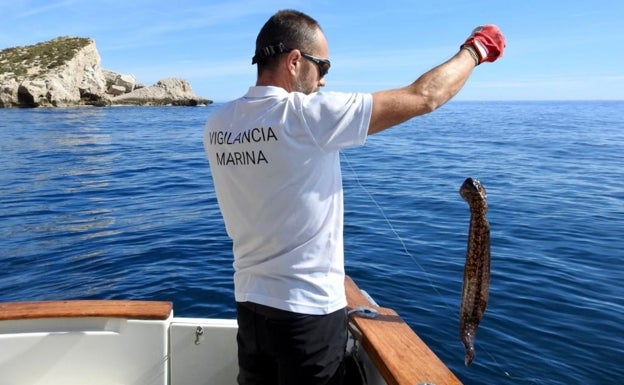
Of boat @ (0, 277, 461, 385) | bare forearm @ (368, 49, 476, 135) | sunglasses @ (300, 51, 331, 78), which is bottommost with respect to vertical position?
boat @ (0, 277, 461, 385)

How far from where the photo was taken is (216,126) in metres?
2.38

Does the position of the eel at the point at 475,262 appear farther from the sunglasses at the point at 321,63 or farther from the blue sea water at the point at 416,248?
the blue sea water at the point at 416,248

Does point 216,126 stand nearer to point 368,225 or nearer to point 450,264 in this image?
point 450,264

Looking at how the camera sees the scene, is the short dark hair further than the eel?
No

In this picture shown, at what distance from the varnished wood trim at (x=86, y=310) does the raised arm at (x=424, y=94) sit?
2035mm

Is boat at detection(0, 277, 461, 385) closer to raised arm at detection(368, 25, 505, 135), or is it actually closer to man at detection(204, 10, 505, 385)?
man at detection(204, 10, 505, 385)

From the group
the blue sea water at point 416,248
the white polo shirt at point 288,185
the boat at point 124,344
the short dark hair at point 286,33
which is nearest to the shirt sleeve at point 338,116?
the white polo shirt at point 288,185

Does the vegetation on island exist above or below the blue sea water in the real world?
above

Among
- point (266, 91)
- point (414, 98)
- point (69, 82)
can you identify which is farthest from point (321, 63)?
point (69, 82)

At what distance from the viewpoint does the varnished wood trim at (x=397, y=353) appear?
8.55 ft

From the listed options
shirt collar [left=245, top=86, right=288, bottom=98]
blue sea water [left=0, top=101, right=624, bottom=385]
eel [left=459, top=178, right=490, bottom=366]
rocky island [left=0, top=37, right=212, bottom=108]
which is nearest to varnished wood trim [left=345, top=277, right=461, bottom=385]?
eel [left=459, top=178, right=490, bottom=366]

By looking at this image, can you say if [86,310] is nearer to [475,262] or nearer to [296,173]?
[296,173]

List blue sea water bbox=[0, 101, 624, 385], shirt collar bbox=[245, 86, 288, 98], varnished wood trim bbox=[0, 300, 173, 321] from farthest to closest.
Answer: blue sea water bbox=[0, 101, 624, 385]
varnished wood trim bbox=[0, 300, 173, 321]
shirt collar bbox=[245, 86, 288, 98]

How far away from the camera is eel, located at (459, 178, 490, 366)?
2.82m
